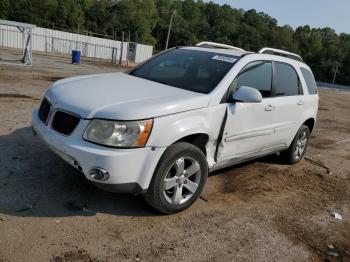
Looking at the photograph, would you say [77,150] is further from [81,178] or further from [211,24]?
[211,24]

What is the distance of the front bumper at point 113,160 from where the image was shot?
11.3 feet

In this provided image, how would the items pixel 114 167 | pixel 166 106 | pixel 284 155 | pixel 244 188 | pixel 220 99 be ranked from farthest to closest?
pixel 284 155
pixel 244 188
pixel 220 99
pixel 166 106
pixel 114 167

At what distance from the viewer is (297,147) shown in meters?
6.43

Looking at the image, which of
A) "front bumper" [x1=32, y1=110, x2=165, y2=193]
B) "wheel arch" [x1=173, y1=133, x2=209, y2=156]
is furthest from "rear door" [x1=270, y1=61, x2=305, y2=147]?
"front bumper" [x1=32, y1=110, x2=165, y2=193]

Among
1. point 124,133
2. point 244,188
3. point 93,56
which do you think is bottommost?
point 93,56

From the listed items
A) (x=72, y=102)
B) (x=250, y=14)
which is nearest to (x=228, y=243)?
(x=72, y=102)

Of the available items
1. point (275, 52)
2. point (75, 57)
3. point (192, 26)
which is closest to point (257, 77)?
point (275, 52)

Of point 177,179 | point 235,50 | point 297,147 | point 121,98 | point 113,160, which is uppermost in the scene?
point 235,50

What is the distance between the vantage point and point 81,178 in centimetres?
467

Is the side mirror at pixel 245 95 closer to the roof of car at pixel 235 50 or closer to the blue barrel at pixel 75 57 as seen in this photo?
the roof of car at pixel 235 50

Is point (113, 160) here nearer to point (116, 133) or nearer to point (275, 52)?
point (116, 133)

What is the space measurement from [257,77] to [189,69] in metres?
0.88

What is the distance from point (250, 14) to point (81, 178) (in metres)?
119

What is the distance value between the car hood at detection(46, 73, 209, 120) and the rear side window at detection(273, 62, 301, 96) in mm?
1644
